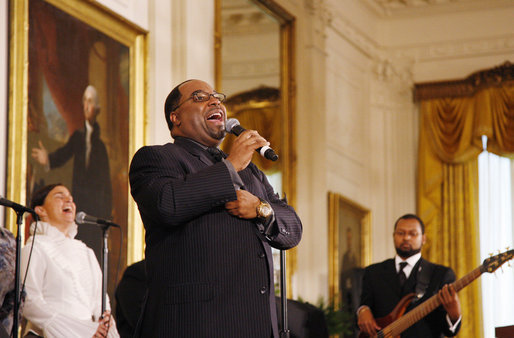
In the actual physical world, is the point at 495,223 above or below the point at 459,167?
below

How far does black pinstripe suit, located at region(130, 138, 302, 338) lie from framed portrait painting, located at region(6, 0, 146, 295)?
9.47ft

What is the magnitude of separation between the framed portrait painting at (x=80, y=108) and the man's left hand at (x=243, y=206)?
301cm

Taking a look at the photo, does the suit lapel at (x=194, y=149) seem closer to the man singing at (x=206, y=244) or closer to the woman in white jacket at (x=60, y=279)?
the man singing at (x=206, y=244)

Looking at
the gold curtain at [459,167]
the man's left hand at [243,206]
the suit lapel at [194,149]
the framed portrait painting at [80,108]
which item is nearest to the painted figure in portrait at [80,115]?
the framed portrait painting at [80,108]

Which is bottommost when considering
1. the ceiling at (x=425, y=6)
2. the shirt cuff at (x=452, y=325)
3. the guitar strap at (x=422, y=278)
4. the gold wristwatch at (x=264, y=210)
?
the shirt cuff at (x=452, y=325)

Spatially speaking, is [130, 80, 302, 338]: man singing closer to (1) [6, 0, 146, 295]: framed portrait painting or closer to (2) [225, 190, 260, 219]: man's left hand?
(2) [225, 190, 260, 219]: man's left hand

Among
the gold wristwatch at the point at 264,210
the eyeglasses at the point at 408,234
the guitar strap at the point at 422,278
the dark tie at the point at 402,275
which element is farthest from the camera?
the eyeglasses at the point at 408,234

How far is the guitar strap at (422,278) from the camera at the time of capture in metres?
7.11

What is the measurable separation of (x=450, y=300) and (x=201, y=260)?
4.25 m

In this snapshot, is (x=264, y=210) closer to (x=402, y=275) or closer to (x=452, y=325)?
(x=452, y=325)

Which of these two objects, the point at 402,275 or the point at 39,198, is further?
the point at 402,275

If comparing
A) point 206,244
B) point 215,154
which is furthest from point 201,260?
point 215,154

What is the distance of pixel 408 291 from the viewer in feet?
23.6

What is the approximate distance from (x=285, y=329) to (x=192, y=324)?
0.68 meters
